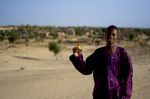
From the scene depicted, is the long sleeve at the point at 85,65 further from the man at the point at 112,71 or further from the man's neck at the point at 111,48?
the man's neck at the point at 111,48

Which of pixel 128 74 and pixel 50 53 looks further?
pixel 50 53

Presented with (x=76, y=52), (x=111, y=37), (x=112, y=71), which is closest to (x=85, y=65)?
(x=76, y=52)

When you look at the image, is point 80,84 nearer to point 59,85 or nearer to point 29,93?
point 59,85

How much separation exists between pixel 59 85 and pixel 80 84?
104cm

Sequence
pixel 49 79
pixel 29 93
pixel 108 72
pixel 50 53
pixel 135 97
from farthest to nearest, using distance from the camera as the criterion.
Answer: pixel 50 53 < pixel 49 79 < pixel 29 93 < pixel 135 97 < pixel 108 72

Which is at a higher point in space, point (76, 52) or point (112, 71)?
point (76, 52)

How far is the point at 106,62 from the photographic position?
5.64 meters

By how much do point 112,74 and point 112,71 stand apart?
0.05m

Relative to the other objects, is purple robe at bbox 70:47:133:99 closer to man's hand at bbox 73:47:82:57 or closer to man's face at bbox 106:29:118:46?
man's face at bbox 106:29:118:46

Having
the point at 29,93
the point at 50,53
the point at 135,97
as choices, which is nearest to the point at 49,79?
the point at 29,93

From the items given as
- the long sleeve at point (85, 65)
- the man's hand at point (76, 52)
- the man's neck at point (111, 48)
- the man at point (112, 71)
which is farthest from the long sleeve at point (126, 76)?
the man's hand at point (76, 52)

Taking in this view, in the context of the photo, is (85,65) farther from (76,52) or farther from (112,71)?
(112,71)

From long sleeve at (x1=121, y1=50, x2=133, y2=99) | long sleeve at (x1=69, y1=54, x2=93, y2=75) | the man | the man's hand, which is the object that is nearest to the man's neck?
the man

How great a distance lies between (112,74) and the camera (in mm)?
5586
